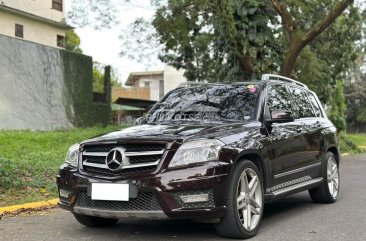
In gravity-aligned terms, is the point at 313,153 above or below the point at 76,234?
above

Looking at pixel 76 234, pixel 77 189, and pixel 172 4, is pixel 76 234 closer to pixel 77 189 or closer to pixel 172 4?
pixel 77 189

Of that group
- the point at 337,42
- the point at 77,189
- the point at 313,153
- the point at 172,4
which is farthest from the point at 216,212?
the point at 337,42

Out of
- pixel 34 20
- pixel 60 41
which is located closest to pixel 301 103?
pixel 34 20

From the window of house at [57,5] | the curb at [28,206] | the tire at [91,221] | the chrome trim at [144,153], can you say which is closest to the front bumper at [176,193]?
the chrome trim at [144,153]

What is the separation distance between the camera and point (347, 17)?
71.4 feet

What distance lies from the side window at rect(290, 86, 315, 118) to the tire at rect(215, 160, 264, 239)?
1975mm

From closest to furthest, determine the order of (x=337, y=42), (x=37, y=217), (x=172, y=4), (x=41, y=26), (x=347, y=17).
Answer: (x=37, y=217) < (x=172, y=4) < (x=347, y=17) < (x=337, y=42) < (x=41, y=26)

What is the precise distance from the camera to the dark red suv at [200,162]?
16.9 ft

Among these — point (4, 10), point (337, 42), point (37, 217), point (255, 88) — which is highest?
point (4, 10)

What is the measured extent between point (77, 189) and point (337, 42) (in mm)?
20232

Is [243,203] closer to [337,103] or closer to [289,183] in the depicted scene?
[289,183]

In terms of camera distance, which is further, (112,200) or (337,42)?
(337,42)

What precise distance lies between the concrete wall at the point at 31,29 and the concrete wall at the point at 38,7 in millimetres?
450

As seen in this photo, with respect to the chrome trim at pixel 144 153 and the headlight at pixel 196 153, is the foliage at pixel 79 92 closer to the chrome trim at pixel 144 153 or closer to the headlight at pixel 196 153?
the chrome trim at pixel 144 153
